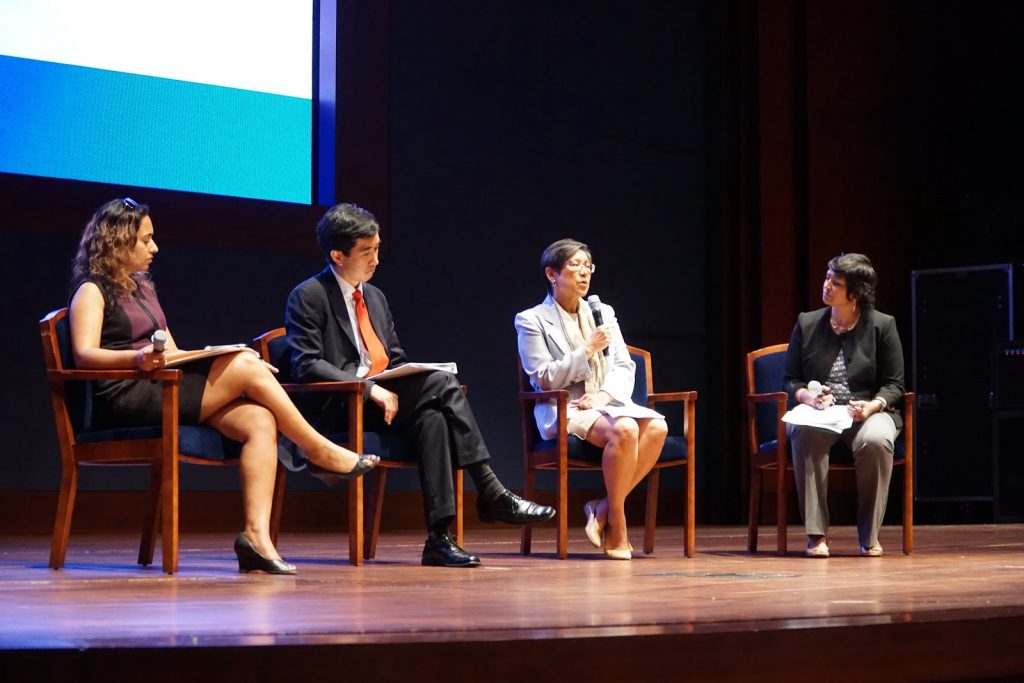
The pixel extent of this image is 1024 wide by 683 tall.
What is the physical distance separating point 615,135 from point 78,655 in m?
5.36

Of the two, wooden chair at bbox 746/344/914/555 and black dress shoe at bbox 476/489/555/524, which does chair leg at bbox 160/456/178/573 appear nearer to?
black dress shoe at bbox 476/489/555/524

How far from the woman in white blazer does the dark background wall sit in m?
1.59

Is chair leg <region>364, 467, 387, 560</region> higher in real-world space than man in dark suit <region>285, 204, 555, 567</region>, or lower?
lower

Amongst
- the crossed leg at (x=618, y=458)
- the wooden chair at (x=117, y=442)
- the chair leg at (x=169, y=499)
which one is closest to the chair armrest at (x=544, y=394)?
the crossed leg at (x=618, y=458)

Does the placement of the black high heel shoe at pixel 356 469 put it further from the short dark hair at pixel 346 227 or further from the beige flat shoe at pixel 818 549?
the beige flat shoe at pixel 818 549

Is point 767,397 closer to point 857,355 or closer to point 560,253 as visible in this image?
point 857,355

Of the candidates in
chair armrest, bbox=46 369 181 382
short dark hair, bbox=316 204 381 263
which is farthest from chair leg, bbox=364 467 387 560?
chair armrest, bbox=46 369 181 382

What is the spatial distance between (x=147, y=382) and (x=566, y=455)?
1.36 meters

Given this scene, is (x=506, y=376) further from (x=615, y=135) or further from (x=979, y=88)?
(x=979, y=88)

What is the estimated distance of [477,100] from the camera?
20.5ft

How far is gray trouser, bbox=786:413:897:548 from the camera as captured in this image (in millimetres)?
4379

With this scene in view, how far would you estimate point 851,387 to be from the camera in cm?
457

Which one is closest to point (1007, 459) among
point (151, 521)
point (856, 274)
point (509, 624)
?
point (856, 274)

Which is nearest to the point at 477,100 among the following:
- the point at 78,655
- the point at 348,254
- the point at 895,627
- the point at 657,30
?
the point at 657,30
